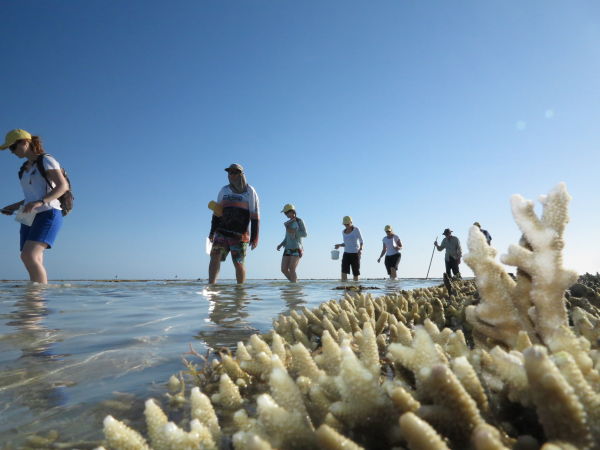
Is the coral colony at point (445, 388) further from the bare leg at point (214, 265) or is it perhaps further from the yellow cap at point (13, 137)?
the bare leg at point (214, 265)

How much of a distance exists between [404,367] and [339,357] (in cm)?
32

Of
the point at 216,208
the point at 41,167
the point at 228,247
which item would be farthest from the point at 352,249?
the point at 41,167

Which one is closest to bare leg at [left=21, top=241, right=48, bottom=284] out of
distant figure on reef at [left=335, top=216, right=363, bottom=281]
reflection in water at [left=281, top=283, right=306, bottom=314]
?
reflection in water at [left=281, top=283, right=306, bottom=314]

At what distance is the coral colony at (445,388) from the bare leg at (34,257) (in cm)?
555

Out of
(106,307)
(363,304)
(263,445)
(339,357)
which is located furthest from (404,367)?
(106,307)

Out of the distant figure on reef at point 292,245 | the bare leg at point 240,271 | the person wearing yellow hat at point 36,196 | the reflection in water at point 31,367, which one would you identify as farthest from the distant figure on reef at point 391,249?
the reflection in water at point 31,367

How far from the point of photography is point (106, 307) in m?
5.71

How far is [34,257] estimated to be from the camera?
21.6 ft

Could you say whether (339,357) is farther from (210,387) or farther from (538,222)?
(538,222)

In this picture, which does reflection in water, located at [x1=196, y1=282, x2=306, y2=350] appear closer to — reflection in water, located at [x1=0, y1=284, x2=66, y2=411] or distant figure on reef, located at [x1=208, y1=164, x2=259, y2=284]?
reflection in water, located at [x1=0, y1=284, x2=66, y2=411]

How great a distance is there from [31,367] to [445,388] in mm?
2462

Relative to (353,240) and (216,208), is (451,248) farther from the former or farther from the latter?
(216,208)

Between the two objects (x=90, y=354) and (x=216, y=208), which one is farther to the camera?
(x=216, y=208)

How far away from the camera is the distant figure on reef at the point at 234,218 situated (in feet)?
28.9
